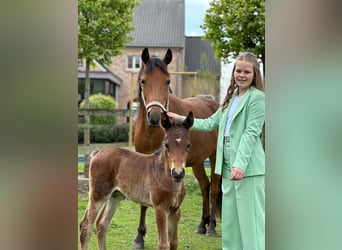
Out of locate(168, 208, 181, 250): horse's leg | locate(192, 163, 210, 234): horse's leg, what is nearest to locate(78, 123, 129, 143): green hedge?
locate(192, 163, 210, 234): horse's leg

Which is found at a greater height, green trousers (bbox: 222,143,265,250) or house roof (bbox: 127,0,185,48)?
house roof (bbox: 127,0,185,48)

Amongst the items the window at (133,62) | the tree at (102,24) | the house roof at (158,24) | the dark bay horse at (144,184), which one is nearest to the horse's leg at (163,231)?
the dark bay horse at (144,184)

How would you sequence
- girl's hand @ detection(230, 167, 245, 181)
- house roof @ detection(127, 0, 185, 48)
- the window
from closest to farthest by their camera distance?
girl's hand @ detection(230, 167, 245, 181)
house roof @ detection(127, 0, 185, 48)
the window

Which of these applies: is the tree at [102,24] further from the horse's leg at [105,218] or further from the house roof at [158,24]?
the horse's leg at [105,218]

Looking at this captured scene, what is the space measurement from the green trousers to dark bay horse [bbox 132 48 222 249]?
60 centimetres

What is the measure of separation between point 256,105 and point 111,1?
3900 millimetres

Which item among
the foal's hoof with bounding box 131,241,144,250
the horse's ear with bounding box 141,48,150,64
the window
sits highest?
the window

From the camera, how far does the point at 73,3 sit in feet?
5.53

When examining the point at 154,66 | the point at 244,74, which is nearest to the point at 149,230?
the point at 154,66

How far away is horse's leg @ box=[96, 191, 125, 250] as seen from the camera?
3.09 meters

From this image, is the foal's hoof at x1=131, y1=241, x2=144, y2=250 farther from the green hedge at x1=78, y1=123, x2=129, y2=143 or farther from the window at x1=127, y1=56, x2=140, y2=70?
the window at x1=127, y1=56, x2=140, y2=70

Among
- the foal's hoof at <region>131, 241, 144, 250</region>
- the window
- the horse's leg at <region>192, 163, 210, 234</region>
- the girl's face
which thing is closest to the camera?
the girl's face
